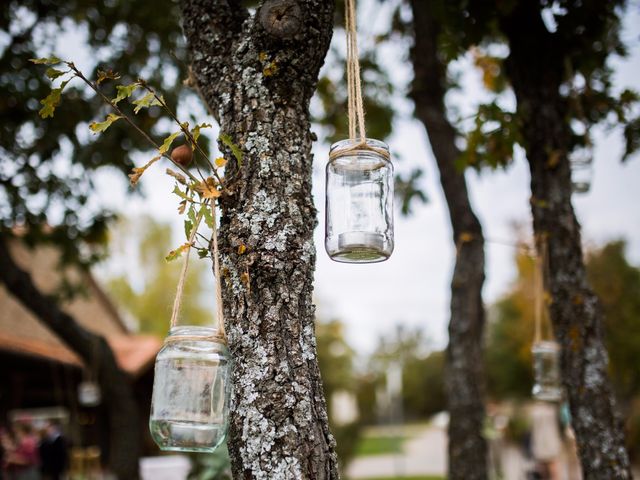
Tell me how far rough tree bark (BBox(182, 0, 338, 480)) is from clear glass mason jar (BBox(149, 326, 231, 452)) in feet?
0.23

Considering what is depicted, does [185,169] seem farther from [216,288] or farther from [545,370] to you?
[545,370]

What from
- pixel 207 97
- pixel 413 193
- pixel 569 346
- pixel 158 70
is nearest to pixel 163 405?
pixel 207 97

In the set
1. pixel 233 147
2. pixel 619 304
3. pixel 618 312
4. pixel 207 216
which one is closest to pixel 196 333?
pixel 207 216

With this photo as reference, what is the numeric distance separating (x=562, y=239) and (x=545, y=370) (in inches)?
34.6

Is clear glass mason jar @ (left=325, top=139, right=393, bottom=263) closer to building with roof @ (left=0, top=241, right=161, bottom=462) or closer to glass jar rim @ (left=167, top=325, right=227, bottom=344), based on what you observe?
glass jar rim @ (left=167, top=325, right=227, bottom=344)

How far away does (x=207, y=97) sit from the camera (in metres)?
2.20

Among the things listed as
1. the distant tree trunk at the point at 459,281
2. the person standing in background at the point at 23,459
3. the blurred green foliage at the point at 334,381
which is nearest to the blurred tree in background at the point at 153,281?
the blurred green foliage at the point at 334,381

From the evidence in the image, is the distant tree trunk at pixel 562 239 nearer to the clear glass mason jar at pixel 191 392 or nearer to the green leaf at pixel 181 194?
the clear glass mason jar at pixel 191 392

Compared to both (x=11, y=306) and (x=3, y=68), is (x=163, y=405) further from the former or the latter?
(x=11, y=306)

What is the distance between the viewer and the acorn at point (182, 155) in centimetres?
195

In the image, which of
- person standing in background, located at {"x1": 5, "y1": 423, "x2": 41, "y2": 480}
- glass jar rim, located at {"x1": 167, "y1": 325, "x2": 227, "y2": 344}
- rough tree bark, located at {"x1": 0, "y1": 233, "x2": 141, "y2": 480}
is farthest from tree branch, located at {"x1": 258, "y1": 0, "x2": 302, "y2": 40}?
person standing in background, located at {"x1": 5, "y1": 423, "x2": 41, "y2": 480}

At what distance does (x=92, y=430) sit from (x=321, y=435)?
724 inches

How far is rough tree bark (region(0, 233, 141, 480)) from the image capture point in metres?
6.17

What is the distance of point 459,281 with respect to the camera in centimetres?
510
